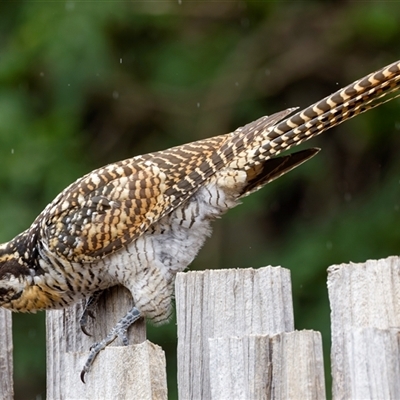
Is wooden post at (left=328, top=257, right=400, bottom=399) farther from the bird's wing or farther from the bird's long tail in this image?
the bird's wing

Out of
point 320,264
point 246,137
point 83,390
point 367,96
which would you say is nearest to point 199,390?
point 83,390

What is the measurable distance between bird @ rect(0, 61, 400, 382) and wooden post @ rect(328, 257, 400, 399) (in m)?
1.38

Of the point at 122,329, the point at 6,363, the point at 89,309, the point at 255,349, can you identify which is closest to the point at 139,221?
the point at 89,309

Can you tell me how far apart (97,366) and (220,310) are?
30cm

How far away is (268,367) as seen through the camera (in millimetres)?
1792

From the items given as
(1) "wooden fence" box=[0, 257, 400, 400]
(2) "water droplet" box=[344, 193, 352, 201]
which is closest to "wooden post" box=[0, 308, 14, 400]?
(1) "wooden fence" box=[0, 257, 400, 400]

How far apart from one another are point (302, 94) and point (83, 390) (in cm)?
467

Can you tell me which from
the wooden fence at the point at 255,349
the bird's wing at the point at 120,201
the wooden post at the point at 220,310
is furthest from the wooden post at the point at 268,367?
the bird's wing at the point at 120,201

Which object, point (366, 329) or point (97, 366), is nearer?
point (366, 329)

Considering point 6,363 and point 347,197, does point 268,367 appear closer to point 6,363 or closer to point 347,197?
point 6,363

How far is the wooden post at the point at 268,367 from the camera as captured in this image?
5.73 feet

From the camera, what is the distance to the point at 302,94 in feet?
21.3

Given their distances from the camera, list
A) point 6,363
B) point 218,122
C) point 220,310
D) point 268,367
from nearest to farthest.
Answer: point 268,367 < point 220,310 < point 6,363 < point 218,122

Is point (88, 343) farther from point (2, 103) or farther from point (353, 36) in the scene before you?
point (353, 36)
